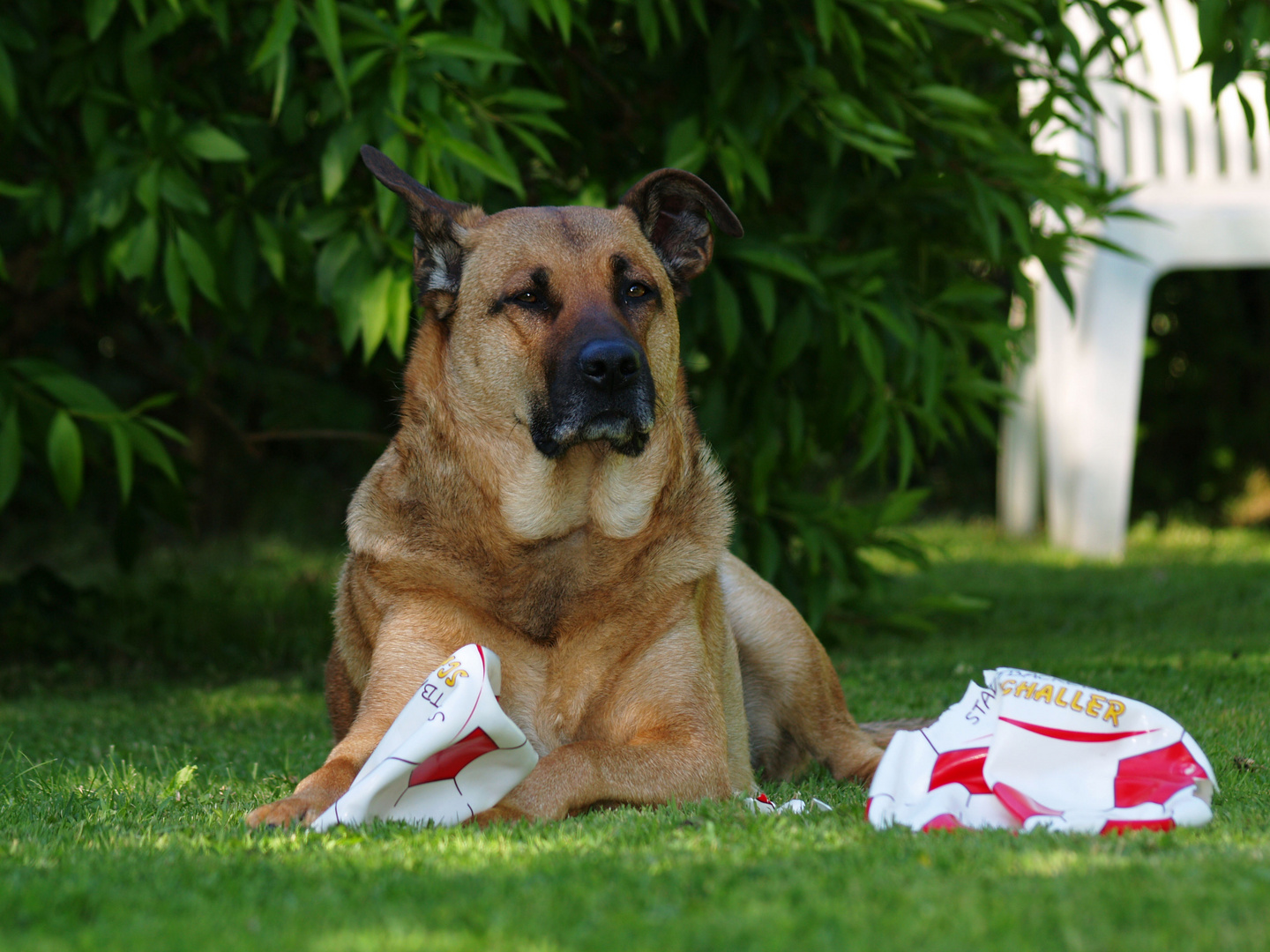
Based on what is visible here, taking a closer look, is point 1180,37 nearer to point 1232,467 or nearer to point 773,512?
point 1232,467

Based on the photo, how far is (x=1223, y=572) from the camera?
731 cm

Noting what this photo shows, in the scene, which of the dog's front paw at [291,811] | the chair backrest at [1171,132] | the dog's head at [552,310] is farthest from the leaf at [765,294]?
the chair backrest at [1171,132]

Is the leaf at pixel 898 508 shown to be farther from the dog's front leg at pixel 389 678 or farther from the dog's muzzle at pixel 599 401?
the dog's front leg at pixel 389 678

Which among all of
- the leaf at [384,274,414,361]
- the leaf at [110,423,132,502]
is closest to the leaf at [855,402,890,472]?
the leaf at [384,274,414,361]

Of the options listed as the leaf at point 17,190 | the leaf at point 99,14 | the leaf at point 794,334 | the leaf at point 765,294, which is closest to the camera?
the leaf at point 99,14

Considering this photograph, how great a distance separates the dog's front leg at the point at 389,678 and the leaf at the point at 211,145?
1.82 metres

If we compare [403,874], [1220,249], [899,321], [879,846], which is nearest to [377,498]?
[403,874]

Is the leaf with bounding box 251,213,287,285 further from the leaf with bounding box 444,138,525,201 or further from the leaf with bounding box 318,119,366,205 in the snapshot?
the leaf with bounding box 444,138,525,201

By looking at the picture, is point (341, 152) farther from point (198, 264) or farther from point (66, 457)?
point (66, 457)

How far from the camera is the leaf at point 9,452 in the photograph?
→ 4.11 metres

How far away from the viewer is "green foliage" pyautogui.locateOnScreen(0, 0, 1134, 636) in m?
4.19

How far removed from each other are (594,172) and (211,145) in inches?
57.8

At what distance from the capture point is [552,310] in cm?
327

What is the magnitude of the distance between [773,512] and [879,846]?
317cm
